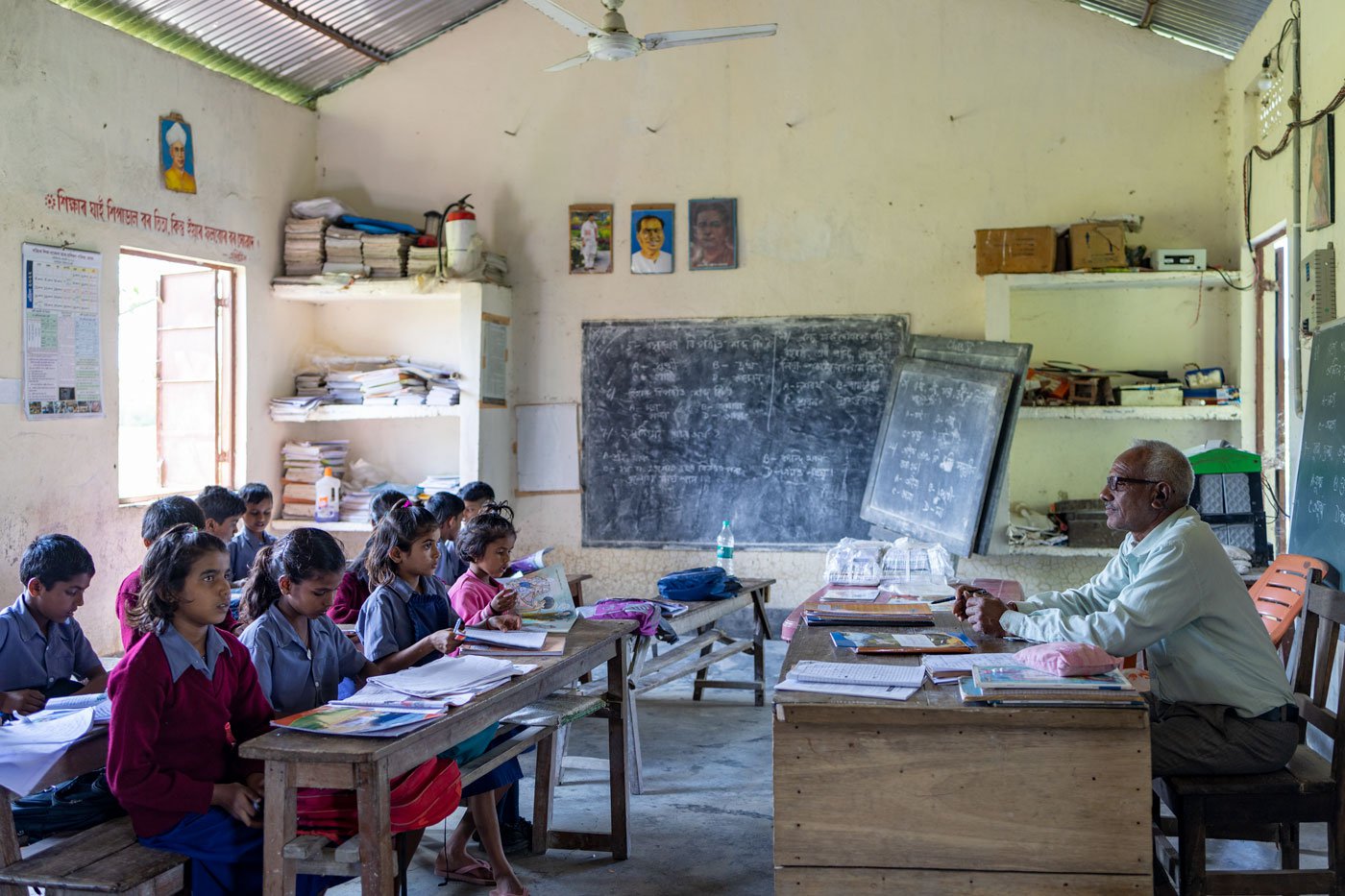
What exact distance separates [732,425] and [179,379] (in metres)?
3.30

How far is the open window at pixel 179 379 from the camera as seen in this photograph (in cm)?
684

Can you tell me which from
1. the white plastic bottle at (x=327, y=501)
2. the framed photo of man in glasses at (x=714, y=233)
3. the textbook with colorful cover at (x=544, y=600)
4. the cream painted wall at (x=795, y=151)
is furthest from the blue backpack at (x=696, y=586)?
the white plastic bottle at (x=327, y=501)

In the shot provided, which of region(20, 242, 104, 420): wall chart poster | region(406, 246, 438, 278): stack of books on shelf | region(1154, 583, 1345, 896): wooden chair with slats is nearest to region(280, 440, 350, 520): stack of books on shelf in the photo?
region(406, 246, 438, 278): stack of books on shelf

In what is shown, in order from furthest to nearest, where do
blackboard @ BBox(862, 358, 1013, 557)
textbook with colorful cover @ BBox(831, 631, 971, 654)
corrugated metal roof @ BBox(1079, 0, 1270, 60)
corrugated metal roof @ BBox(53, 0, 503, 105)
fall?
corrugated metal roof @ BBox(53, 0, 503, 105)
blackboard @ BBox(862, 358, 1013, 557)
corrugated metal roof @ BBox(1079, 0, 1270, 60)
textbook with colorful cover @ BBox(831, 631, 971, 654)

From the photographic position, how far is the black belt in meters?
2.92

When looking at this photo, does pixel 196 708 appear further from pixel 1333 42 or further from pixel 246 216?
pixel 246 216

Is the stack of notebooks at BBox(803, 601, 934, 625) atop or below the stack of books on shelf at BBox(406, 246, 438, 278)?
below

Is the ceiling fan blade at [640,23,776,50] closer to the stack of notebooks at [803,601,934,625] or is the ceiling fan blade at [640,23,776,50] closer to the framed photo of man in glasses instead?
the framed photo of man in glasses

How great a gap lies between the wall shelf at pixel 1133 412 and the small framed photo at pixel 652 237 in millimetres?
2362

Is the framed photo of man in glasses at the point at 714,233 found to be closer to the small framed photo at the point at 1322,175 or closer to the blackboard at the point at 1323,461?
the small framed photo at the point at 1322,175

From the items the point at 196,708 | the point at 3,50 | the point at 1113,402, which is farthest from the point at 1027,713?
the point at 3,50

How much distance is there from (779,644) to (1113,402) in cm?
243

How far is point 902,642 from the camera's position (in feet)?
10.1

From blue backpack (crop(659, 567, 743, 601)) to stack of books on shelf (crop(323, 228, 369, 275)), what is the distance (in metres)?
3.38
